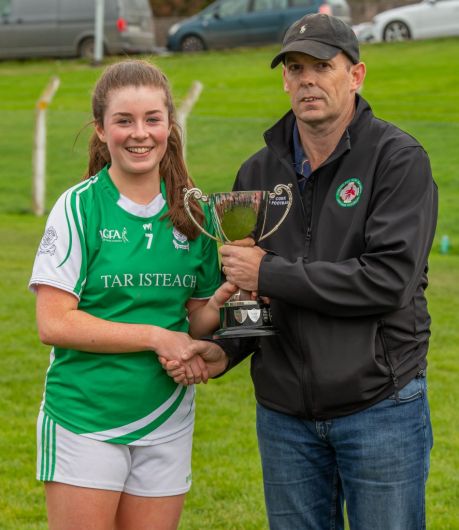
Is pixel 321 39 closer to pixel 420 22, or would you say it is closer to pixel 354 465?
pixel 354 465

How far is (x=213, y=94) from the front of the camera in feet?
79.6

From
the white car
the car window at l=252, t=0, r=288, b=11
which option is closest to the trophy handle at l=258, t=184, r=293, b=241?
the car window at l=252, t=0, r=288, b=11

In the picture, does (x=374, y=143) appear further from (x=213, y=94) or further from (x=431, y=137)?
(x=213, y=94)

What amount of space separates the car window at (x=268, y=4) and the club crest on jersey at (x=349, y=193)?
2626 cm

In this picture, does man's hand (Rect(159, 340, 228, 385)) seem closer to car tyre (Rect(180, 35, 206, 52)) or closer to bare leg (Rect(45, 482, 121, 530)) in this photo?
bare leg (Rect(45, 482, 121, 530))

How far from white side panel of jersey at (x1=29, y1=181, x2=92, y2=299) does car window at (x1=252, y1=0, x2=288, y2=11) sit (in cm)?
2635

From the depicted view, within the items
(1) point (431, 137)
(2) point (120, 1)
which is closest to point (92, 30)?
(2) point (120, 1)

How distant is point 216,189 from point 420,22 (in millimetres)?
16722

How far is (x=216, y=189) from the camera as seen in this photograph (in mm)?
16109

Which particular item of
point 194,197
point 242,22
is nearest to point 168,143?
point 194,197

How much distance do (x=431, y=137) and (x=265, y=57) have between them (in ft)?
43.2

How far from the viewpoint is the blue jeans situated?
147 inches

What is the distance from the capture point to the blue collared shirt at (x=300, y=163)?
12.6 ft

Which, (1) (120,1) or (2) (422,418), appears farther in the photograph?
(1) (120,1)
